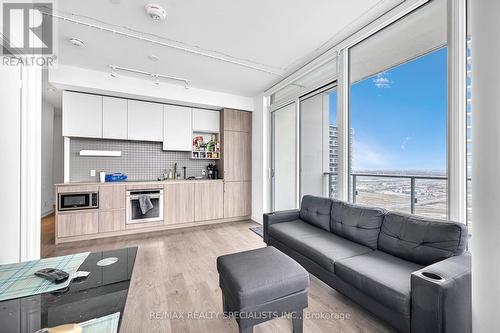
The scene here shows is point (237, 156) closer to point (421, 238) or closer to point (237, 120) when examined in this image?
point (237, 120)

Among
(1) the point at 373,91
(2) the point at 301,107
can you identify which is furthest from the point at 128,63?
(1) the point at 373,91

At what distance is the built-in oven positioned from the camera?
3.89 metres

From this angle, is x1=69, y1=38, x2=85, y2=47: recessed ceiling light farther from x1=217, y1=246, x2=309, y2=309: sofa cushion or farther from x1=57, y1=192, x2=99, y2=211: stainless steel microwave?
x1=217, y1=246, x2=309, y2=309: sofa cushion

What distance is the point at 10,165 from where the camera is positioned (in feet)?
5.78

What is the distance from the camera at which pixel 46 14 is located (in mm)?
2268

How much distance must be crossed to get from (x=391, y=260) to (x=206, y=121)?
4287 mm

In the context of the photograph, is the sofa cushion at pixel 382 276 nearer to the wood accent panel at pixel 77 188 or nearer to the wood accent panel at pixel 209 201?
the wood accent panel at pixel 209 201

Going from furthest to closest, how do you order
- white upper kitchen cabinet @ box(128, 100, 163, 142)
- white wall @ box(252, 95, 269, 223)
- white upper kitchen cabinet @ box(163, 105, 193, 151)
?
1. white wall @ box(252, 95, 269, 223)
2. white upper kitchen cabinet @ box(163, 105, 193, 151)
3. white upper kitchen cabinet @ box(128, 100, 163, 142)

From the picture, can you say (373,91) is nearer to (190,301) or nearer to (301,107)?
(301,107)

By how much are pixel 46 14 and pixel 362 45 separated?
3.75m

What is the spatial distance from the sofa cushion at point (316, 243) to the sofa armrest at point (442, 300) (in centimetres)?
66

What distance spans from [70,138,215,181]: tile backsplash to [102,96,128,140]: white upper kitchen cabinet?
0.35 m

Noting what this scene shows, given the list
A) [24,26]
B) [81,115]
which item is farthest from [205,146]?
[24,26]

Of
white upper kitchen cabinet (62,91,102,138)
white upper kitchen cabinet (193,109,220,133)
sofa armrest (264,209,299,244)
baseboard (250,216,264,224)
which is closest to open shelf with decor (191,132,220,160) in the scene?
white upper kitchen cabinet (193,109,220,133)
